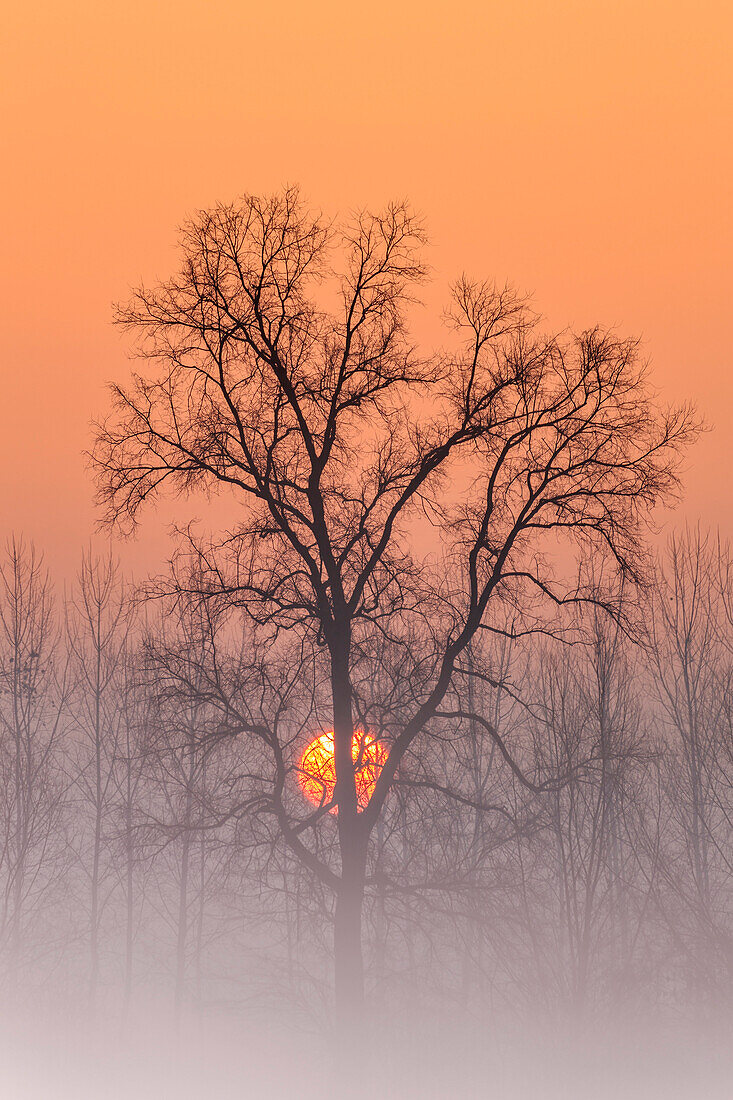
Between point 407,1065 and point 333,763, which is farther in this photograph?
point 407,1065

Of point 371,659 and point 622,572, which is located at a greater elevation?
point 622,572

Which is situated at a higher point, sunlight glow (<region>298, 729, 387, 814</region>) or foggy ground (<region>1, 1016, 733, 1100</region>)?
sunlight glow (<region>298, 729, 387, 814</region>)

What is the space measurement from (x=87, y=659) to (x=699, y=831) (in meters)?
17.2

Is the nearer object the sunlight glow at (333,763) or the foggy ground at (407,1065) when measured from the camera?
the sunlight glow at (333,763)

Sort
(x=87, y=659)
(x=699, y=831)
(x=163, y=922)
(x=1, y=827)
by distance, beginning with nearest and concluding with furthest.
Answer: (x=699, y=831)
(x=1, y=827)
(x=87, y=659)
(x=163, y=922)

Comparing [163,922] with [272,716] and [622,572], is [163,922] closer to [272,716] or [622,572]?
[272,716]

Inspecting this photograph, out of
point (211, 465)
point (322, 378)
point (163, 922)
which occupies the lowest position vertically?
point (163, 922)

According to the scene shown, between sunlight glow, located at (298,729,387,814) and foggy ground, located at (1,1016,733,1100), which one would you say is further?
foggy ground, located at (1,1016,733,1100)

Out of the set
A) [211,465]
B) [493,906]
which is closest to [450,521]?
[211,465]

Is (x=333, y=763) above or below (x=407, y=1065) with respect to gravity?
above

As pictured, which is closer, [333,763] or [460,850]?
[333,763]

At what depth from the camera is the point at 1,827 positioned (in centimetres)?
2772

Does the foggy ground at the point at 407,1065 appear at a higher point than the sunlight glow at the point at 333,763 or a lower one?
lower

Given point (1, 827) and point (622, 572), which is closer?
point (622, 572)
